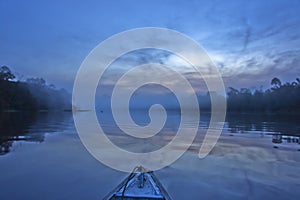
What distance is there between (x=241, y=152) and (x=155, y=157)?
18.2 feet

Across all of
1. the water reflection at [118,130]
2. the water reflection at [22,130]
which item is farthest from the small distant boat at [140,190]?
the water reflection at [22,130]

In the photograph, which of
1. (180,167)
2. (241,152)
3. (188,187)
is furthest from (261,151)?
(188,187)

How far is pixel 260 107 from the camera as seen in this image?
107812 millimetres

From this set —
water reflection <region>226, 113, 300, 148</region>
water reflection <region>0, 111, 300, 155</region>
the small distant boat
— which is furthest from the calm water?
water reflection <region>226, 113, 300, 148</region>

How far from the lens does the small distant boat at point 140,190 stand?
5921mm

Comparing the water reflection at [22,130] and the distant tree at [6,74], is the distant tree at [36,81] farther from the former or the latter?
the water reflection at [22,130]

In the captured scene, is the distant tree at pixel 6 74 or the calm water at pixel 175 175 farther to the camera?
the distant tree at pixel 6 74

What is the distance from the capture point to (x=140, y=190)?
21.3 ft

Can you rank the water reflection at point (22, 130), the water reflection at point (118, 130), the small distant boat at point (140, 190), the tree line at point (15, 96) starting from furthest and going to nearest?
the tree line at point (15, 96), the water reflection at point (118, 130), the water reflection at point (22, 130), the small distant boat at point (140, 190)

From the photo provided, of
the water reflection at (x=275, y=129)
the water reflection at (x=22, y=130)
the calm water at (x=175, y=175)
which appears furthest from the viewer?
the water reflection at (x=275, y=129)

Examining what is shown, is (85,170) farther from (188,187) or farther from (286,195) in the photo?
(286,195)

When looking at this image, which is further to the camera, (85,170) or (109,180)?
(85,170)

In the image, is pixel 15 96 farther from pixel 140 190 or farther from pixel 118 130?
pixel 140 190

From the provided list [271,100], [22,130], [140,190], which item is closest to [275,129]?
[140,190]
